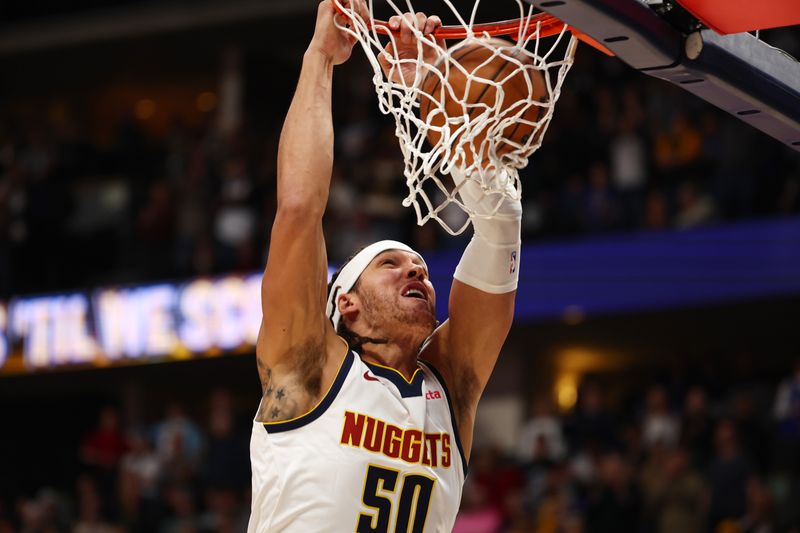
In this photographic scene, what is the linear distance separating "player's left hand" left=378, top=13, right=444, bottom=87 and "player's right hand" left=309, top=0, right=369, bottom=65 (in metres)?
0.11

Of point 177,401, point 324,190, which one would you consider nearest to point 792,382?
point 324,190

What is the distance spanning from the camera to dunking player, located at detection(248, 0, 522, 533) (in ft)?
11.9

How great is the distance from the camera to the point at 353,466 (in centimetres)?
364

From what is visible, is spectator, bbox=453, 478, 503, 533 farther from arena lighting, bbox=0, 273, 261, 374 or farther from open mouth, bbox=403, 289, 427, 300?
open mouth, bbox=403, 289, 427, 300

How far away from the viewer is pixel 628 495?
31.5 ft

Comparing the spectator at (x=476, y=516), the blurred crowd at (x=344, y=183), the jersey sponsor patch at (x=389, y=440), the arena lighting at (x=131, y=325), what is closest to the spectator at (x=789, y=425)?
the blurred crowd at (x=344, y=183)

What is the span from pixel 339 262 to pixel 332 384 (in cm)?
901

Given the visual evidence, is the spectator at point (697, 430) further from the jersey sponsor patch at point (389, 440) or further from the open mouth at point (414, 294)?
the jersey sponsor patch at point (389, 440)

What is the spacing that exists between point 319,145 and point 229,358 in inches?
434

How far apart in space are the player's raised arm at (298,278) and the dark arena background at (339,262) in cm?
596

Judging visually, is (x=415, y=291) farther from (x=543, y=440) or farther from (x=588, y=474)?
(x=543, y=440)

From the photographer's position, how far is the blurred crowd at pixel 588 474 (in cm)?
943

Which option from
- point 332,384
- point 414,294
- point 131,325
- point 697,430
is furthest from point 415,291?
point 131,325

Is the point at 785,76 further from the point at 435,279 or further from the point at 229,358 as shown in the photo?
the point at 229,358
